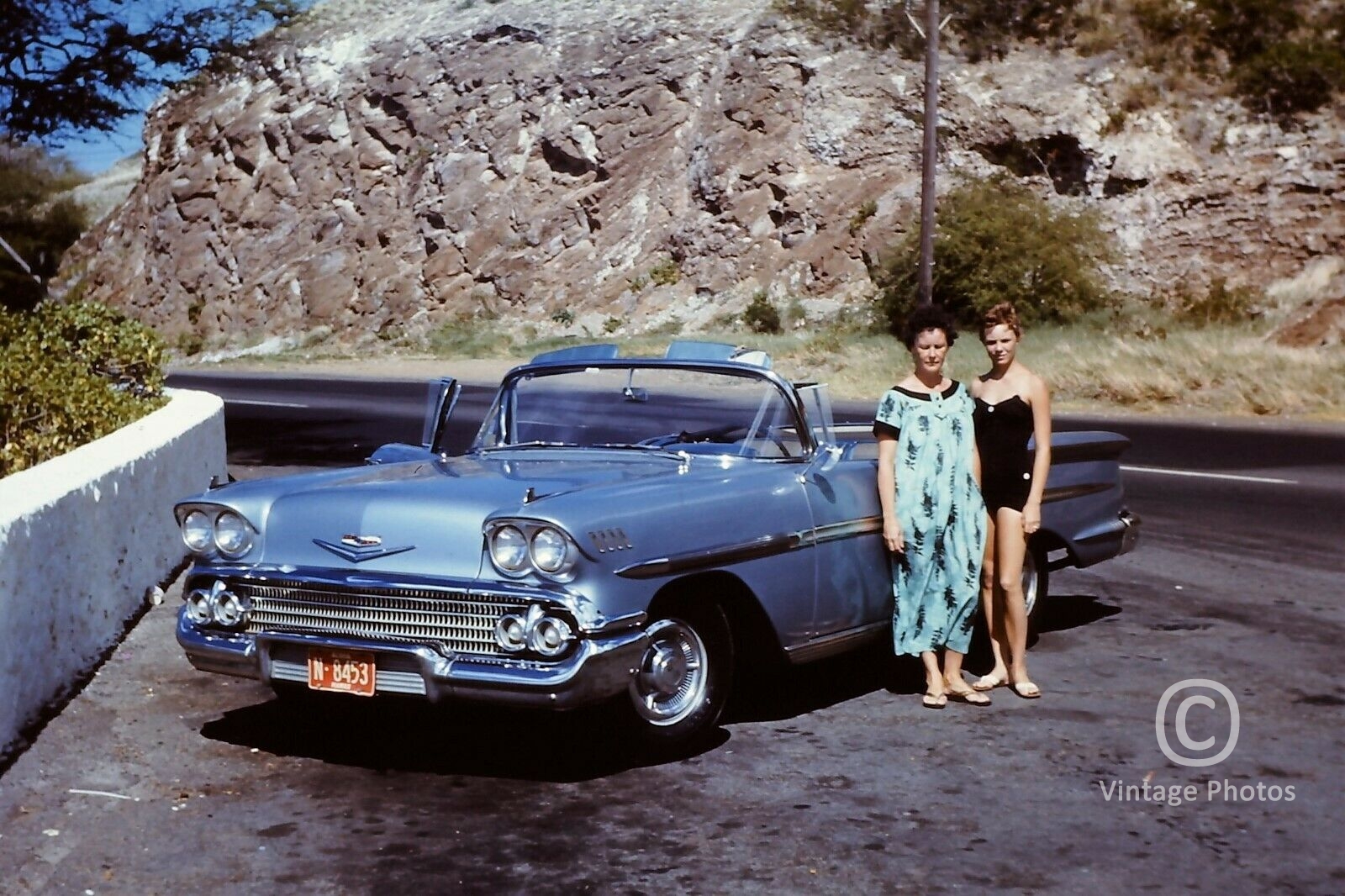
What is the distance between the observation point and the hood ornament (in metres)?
6.05

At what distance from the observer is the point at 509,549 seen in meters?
5.92

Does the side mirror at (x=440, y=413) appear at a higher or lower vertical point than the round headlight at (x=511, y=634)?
higher

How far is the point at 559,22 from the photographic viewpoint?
212 feet

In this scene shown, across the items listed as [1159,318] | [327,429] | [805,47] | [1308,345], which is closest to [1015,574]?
[327,429]

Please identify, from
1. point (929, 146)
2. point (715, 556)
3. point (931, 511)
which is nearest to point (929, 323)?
point (931, 511)

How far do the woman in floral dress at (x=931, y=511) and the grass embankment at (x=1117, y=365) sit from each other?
63.0 ft

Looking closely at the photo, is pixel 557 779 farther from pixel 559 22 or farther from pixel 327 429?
pixel 559 22

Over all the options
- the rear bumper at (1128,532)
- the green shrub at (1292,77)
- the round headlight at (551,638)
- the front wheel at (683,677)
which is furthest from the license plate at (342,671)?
the green shrub at (1292,77)

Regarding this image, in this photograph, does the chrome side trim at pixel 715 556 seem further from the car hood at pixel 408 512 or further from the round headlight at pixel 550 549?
the car hood at pixel 408 512

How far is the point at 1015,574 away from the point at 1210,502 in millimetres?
7552

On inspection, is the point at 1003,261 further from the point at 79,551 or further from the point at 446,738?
the point at 446,738

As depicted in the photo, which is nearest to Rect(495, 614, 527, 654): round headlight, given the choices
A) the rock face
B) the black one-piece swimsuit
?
the black one-piece swimsuit

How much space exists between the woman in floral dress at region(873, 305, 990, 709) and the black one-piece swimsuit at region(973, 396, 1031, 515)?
0.19 m

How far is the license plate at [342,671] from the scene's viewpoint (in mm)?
6039
